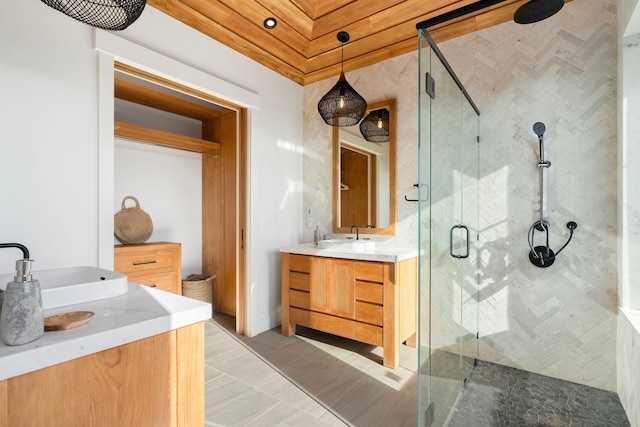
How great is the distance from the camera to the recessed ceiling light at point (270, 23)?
2.72 meters

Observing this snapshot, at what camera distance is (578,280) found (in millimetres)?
2273

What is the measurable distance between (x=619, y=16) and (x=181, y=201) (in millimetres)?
4117

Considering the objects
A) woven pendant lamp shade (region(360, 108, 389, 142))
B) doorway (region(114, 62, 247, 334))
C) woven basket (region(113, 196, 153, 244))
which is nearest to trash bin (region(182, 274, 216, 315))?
doorway (region(114, 62, 247, 334))

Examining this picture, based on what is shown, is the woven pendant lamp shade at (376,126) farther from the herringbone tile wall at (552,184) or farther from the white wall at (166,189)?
the white wall at (166,189)

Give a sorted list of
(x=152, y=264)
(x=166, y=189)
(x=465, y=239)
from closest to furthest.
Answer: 1. (x=465, y=239)
2. (x=152, y=264)
3. (x=166, y=189)

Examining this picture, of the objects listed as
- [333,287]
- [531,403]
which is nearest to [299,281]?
[333,287]

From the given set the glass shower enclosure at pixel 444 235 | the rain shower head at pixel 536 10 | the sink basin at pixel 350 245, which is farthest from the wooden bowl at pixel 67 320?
the rain shower head at pixel 536 10

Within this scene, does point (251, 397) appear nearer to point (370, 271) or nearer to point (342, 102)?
point (370, 271)

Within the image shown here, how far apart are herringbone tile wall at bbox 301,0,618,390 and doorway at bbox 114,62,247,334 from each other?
2080 millimetres

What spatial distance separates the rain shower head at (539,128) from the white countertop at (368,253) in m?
1.24

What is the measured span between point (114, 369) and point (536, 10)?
272 centimetres

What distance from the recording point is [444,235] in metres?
1.82

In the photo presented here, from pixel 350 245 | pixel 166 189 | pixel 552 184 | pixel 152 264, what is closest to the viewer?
pixel 552 184

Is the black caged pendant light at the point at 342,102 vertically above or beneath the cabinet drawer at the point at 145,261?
above
